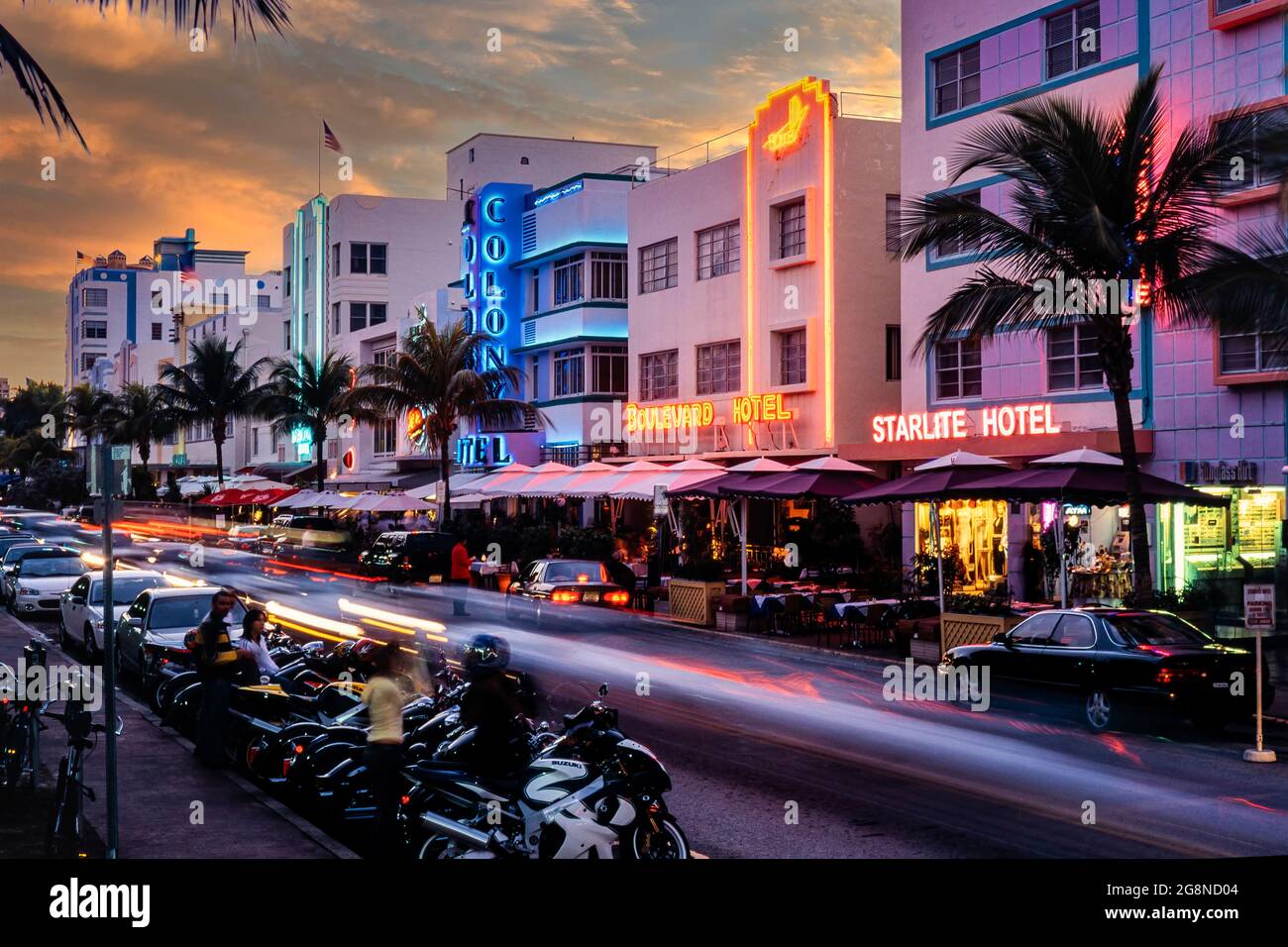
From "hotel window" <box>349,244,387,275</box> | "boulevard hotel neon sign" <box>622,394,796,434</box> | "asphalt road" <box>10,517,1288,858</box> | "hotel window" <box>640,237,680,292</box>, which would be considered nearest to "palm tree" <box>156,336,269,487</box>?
"hotel window" <box>349,244,387,275</box>

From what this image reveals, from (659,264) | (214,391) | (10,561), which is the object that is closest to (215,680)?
(10,561)

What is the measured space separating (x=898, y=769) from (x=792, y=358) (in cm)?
2469

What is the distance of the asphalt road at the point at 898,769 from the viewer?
10742 millimetres

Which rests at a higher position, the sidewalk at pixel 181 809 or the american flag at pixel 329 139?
the american flag at pixel 329 139

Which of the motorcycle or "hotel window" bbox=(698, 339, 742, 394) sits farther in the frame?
"hotel window" bbox=(698, 339, 742, 394)

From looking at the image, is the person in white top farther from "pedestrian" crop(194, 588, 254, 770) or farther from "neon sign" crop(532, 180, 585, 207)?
"neon sign" crop(532, 180, 585, 207)

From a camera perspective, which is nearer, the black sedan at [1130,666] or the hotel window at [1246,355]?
the black sedan at [1130,666]

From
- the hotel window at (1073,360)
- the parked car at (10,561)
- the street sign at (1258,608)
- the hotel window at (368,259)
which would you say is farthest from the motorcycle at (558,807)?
the hotel window at (368,259)

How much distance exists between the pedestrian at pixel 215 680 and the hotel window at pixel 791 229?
83.4ft

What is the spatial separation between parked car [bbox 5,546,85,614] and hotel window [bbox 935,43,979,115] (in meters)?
23.2

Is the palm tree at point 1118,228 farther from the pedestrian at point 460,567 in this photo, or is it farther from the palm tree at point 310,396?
the palm tree at point 310,396

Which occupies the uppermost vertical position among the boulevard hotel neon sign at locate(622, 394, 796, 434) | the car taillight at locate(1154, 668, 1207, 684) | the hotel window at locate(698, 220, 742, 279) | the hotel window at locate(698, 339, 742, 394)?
the hotel window at locate(698, 220, 742, 279)

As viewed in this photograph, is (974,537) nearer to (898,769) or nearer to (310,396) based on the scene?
(898,769)

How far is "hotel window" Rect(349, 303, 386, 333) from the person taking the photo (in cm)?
7206
